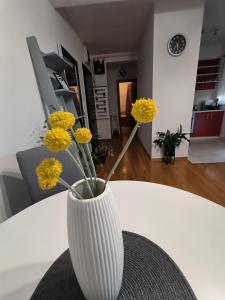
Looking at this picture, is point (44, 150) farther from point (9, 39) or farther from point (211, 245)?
point (211, 245)

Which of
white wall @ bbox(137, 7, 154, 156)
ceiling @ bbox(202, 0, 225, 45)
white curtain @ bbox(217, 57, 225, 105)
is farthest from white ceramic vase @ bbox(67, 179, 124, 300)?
white curtain @ bbox(217, 57, 225, 105)

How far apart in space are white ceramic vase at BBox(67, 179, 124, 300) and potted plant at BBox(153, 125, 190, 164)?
2.72m

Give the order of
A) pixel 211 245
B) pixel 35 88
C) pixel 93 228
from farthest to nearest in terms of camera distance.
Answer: pixel 35 88
pixel 211 245
pixel 93 228

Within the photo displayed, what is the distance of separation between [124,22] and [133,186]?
3.18 meters

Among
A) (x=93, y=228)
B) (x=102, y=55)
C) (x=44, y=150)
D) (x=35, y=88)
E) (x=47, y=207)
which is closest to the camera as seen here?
(x=93, y=228)

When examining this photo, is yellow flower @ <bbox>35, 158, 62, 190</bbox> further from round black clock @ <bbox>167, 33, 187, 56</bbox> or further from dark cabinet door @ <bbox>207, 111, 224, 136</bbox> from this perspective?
dark cabinet door @ <bbox>207, 111, 224, 136</bbox>

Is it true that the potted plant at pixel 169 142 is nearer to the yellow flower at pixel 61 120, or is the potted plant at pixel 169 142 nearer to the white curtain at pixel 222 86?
the white curtain at pixel 222 86

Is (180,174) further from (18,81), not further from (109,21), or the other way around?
(109,21)

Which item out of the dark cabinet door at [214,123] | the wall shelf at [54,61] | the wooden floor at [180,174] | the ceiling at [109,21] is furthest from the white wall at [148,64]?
the dark cabinet door at [214,123]

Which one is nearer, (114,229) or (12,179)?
(114,229)

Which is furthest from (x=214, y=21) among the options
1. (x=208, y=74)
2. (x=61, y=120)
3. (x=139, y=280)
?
(x=139, y=280)

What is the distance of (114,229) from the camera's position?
0.36 m

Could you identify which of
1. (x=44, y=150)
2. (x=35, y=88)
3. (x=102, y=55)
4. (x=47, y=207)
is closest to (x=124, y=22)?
(x=102, y=55)

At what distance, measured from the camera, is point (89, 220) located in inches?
13.0
